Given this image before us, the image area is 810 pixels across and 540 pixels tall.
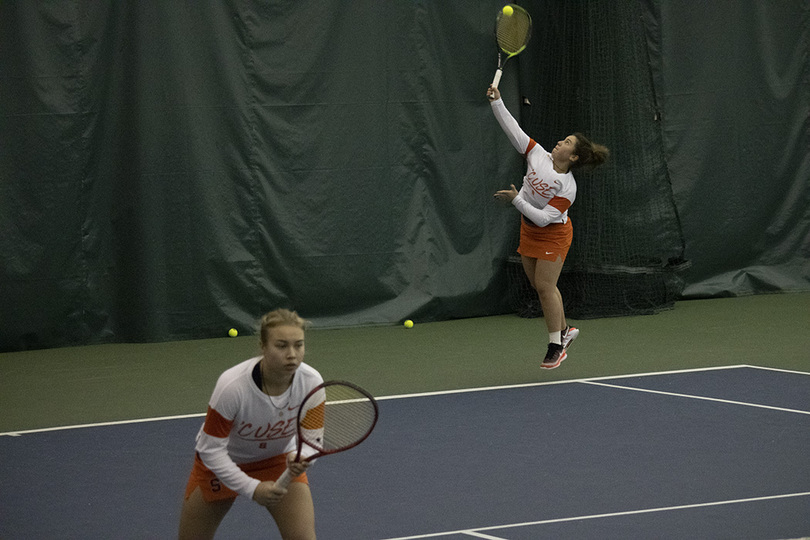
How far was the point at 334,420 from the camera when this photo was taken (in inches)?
116

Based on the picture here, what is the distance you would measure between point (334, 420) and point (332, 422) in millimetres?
12

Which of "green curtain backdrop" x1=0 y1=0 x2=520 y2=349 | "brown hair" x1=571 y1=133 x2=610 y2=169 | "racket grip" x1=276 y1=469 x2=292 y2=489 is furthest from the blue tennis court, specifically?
"green curtain backdrop" x1=0 y1=0 x2=520 y2=349

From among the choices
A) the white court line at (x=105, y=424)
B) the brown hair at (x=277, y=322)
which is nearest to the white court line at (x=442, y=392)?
the white court line at (x=105, y=424)

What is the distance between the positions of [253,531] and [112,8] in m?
4.83

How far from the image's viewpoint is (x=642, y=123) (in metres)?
8.30

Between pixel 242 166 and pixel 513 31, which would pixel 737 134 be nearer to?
pixel 513 31

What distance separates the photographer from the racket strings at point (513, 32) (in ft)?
22.8

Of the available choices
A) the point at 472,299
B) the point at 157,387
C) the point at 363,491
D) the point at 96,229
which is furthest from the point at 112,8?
the point at 363,491

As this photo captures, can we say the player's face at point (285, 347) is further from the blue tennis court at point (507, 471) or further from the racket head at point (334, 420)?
the blue tennis court at point (507, 471)

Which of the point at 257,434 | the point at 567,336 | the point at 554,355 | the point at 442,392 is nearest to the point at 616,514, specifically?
the point at 257,434

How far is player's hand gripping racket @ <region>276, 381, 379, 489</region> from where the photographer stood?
8.77ft

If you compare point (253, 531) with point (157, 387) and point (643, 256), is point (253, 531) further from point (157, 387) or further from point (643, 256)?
point (643, 256)

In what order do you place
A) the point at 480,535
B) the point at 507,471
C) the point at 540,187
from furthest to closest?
the point at 540,187 < the point at 507,471 < the point at 480,535

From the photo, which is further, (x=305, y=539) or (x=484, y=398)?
(x=484, y=398)
